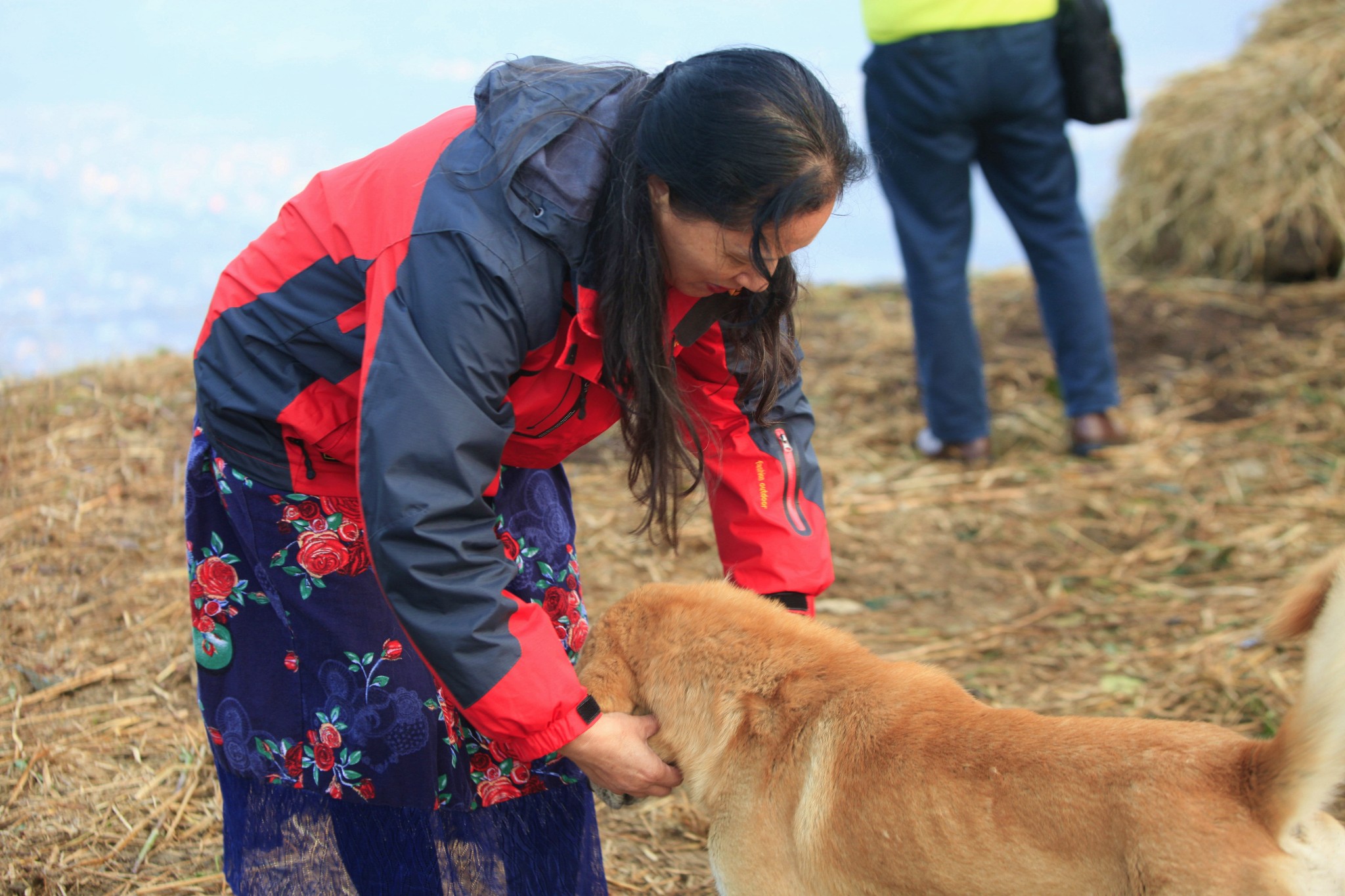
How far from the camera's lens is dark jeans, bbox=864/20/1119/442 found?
16.6 feet

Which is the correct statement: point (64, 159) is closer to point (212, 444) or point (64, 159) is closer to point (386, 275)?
point (212, 444)

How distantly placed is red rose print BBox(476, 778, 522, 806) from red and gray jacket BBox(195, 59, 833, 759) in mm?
440

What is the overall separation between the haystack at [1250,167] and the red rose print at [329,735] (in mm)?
7501

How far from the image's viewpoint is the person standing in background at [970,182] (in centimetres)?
504

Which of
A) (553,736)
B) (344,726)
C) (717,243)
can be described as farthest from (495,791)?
(717,243)

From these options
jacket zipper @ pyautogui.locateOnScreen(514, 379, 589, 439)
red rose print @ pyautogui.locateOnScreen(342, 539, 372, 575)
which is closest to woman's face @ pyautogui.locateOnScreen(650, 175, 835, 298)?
jacket zipper @ pyautogui.locateOnScreen(514, 379, 589, 439)

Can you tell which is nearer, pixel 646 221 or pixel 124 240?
pixel 646 221

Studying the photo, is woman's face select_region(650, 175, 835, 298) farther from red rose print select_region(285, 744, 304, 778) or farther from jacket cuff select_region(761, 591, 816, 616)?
red rose print select_region(285, 744, 304, 778)

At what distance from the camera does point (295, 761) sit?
2.38 metres

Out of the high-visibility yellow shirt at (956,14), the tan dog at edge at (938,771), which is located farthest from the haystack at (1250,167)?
the tan dog at edge at (938,771)

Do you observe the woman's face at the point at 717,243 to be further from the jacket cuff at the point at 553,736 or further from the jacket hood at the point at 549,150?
the jacket cuff at the point at 553,736

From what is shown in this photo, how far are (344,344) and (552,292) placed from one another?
432 millimetres

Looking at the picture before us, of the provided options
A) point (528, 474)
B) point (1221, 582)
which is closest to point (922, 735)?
point (528, 474)

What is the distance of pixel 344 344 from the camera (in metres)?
2.07
